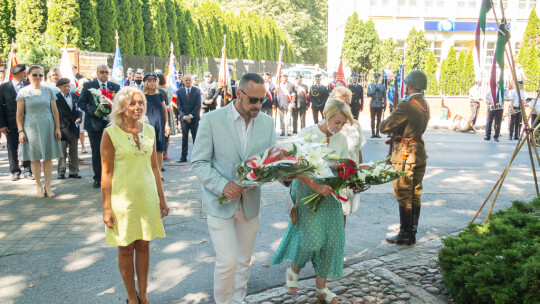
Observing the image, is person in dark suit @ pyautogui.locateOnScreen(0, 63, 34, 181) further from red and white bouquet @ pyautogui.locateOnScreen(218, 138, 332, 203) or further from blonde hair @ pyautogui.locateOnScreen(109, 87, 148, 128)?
red and white bouquet @ pyautogui.locateOnScreen(218, 138, 332, 203)

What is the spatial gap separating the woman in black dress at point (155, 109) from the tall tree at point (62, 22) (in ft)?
36.8

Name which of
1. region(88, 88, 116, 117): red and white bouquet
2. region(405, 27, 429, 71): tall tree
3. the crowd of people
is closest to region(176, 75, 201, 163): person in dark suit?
region(88, 88, 116, 117): red and white bouquet

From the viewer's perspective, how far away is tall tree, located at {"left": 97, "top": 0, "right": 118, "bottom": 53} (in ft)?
70.4

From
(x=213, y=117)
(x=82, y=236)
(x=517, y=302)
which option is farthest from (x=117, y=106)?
(x=517, y=302)

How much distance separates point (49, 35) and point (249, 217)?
1778 cm

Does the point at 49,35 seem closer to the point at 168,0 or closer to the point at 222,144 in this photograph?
the point at 168,0

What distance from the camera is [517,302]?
380cm

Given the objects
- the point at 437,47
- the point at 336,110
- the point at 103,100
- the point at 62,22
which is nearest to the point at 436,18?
the point at 437,47

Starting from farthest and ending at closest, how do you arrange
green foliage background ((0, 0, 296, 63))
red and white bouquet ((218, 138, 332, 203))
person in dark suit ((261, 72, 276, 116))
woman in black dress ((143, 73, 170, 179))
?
green foliage background ((0, 0, 296, 63))
person in dark suit ((261, 72, 276, 116))
woman in black dress ((143, 73, 170, 179))
red and white bouquet ((218, 138, 332, 203))

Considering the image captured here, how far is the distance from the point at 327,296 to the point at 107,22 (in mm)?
20183

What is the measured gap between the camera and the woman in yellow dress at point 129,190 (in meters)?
4.16

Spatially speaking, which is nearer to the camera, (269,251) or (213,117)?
(213,117)

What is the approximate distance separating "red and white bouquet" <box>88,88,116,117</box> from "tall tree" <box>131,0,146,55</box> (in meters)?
17.2

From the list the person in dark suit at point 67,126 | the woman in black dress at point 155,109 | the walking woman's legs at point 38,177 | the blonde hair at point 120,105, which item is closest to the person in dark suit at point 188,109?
the woman in black dress at point 155,109
